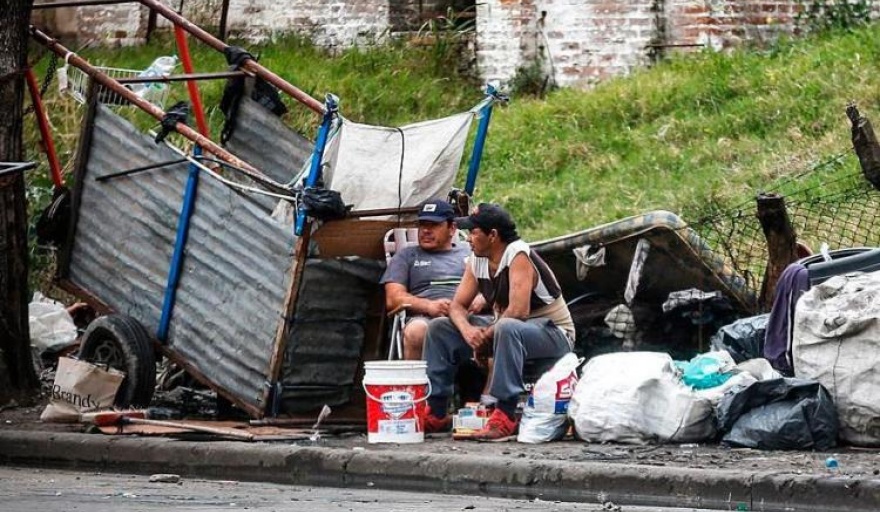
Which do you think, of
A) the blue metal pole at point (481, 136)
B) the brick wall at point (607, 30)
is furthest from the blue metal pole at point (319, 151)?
the brick wall at point (607, 30)

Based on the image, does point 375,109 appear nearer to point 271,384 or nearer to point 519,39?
point 519,39

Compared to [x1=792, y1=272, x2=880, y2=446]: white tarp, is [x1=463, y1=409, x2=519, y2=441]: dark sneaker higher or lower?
lower

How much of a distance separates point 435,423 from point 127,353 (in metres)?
1.94

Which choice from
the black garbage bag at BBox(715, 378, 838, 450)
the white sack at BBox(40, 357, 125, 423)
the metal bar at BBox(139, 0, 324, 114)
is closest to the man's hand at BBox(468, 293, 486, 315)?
the metal bar at BBox(139, 0, 324, 114)

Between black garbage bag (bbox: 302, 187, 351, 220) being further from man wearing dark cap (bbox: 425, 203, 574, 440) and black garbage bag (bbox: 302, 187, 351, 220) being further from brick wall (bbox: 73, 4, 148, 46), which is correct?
brick wall (bbox: 73, 4, 148, 46)

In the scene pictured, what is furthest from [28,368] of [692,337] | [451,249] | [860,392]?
[860,392]

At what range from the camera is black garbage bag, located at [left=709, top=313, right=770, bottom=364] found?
1024 centimetres

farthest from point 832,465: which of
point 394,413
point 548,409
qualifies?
point 394,413

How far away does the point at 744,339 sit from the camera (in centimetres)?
1029

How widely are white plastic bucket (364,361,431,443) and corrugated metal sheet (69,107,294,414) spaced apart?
819 mm

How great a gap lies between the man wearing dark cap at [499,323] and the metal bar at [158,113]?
1.15m

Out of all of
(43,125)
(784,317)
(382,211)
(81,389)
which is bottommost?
(81,389)

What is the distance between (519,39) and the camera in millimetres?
17406

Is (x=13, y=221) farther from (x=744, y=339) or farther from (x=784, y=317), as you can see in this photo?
(x=784, y=317)
